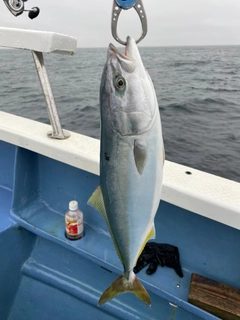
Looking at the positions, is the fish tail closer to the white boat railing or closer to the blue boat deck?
the blue boat deck

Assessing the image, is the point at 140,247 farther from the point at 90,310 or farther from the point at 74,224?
the point at 90,310

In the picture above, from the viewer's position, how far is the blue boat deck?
6.54 feet

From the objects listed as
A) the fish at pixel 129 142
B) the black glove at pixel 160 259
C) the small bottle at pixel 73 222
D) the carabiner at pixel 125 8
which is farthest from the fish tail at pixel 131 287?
the carabiner at pixel 125 8

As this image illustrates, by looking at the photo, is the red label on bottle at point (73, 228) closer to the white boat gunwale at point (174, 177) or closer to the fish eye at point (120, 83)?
the white boat gunwale at point (174, 177)

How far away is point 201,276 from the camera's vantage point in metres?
1.98

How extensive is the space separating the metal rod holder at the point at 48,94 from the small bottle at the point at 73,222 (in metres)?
0.58

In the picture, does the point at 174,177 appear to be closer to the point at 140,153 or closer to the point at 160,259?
the point at 160,259

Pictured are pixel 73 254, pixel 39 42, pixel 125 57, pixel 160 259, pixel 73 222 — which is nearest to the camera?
pixel 125 57

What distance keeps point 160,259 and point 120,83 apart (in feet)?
4.80

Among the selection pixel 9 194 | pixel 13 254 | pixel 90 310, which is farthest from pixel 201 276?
pixel 9 194

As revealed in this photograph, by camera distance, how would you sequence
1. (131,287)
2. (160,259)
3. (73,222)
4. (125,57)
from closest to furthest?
(125,57)
(131,287)
(160,259)
(73,222)

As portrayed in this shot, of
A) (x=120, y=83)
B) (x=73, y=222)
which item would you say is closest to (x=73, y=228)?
(x=73, y=222)

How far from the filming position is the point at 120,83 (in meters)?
1.07

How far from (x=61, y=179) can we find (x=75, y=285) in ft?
2.92
